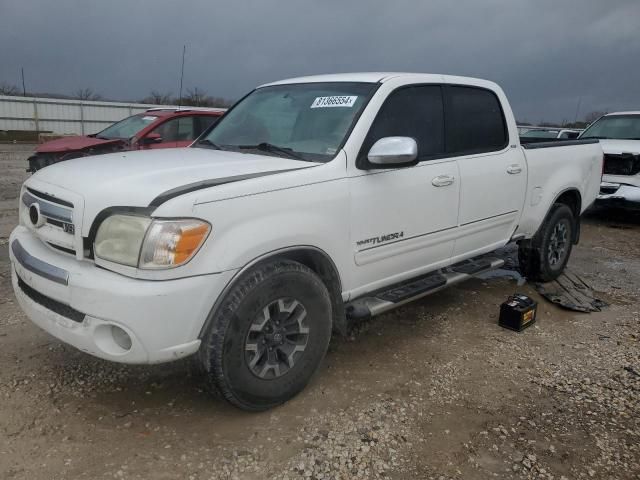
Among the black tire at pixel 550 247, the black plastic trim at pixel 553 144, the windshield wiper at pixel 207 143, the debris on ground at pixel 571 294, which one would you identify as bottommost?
the debris on ground at pixel 571 294

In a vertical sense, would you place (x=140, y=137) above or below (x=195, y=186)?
below

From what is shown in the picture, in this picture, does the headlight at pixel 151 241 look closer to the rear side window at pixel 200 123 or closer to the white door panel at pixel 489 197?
the white door panel at pixel 489 197

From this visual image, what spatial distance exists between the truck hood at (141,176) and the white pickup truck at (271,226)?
1 centimetres

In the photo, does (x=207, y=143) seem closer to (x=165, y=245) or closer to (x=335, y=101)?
(x=335, y=101)

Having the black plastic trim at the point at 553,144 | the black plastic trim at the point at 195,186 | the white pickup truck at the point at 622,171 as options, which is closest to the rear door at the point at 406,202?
the black plastic trim at the point at 195,186

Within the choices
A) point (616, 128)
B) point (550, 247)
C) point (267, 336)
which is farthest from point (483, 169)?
point (616, 128)

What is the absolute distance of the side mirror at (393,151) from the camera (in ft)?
10.0

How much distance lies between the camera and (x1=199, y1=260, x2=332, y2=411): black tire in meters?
2.58

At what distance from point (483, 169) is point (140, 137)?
20.8ft

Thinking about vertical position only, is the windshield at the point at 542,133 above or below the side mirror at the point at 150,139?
below

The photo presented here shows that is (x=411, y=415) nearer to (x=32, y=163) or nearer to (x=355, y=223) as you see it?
(x=355, y=223)

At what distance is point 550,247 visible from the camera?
521cm

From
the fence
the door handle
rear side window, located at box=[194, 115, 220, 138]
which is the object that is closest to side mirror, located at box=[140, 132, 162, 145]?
rear side window, located at box=[194, 115, 220, 138]

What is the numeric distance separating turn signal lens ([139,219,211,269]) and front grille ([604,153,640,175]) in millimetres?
8160
